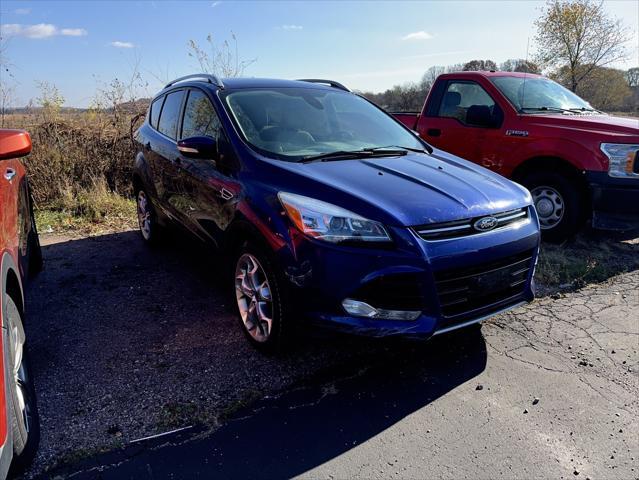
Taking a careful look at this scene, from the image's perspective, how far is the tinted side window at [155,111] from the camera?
5293mm

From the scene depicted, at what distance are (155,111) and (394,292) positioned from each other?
3.95 meters

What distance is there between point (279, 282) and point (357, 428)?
942mm

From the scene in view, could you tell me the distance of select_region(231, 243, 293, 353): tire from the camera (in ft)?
→ 9.73

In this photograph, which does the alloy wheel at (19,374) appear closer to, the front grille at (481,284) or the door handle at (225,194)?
the door handle at (225,194)

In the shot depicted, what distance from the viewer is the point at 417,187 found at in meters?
3.05

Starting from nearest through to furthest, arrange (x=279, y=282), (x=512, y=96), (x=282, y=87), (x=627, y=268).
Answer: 1. (x=279, y=282)
2. (x=282, y=87)
3. (x=627, y=268)
4. (x=512, y=96)

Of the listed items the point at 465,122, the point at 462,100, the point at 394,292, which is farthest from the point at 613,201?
the point at 394,292

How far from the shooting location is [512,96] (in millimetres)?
6234

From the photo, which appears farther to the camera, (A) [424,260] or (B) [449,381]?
(B) [449,381]

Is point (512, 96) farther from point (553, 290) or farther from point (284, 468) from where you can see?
point (284, 468)

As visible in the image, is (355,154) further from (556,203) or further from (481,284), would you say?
(556,203)

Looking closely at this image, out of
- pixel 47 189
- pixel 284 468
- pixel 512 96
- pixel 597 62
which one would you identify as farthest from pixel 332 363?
pixel 597 62

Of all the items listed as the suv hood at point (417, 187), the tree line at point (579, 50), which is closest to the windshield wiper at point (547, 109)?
the suv hood at point (417, 187)

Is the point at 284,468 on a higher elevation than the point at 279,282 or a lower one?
lower
